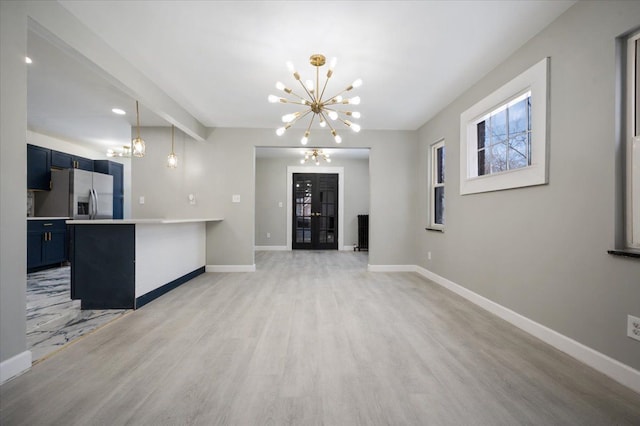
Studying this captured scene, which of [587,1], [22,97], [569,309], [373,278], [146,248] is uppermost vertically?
[587,1]

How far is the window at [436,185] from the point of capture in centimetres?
443

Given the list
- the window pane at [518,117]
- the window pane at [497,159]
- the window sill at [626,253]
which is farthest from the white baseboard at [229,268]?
the window sill at [626,253]

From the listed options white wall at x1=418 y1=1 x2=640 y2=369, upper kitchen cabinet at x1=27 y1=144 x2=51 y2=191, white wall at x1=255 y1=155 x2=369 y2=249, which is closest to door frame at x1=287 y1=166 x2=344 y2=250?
white wall at x1=255 y1=155 x2=369 y2=249

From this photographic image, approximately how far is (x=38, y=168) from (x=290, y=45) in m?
5.50

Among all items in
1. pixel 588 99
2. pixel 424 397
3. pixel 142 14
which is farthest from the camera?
pixel 142 14

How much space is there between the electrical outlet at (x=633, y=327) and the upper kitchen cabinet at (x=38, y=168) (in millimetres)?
7739

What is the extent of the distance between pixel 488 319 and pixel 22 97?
13.0ft

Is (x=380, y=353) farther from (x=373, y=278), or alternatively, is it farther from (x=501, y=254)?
(x=373, y=278)

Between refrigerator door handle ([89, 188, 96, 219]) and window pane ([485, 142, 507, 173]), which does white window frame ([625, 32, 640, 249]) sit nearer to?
window pane ([485, 142, 507, 173])

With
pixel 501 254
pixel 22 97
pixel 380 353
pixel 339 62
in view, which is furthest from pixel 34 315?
pixel 501 254

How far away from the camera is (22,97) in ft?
5.69

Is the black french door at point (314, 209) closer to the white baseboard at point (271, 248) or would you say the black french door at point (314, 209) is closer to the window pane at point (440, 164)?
the white baseboard at point (271, 248)

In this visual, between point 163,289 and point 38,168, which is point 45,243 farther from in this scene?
point 163,289

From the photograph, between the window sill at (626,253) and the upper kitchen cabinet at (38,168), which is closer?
the window sill at (626,253)
